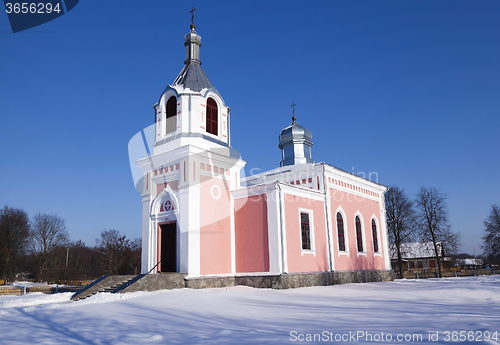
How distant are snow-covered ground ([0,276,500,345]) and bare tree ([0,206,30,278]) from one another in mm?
31146

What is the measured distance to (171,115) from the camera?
1540 cm

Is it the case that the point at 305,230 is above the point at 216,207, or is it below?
below

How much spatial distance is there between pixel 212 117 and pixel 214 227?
15.1 ft

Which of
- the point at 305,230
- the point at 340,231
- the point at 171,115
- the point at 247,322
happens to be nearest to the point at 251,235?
the point at 305,230

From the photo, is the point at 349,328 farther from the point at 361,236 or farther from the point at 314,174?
the point at 361,236

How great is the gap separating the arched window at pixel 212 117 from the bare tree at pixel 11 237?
29310mm

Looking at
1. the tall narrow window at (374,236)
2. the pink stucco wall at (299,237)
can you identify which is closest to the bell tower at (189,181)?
the pink stucco wall at (299,237)

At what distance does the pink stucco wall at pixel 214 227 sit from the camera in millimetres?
13719

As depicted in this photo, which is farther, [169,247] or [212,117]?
[212,117]

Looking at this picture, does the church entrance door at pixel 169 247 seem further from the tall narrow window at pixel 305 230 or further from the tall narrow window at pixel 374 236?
the tall narrow window at pixel 374 236

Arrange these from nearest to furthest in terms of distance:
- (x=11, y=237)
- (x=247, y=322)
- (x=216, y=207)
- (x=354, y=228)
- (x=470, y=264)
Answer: (x=247, y=322), (x=216, y=207), (x=354, y=228), (x=11, y=237), (x=470, y=264)

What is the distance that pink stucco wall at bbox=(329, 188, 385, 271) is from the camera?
16.8m

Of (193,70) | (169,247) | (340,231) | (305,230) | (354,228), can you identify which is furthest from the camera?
(354,228)

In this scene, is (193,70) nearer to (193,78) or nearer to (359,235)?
(193,78)
